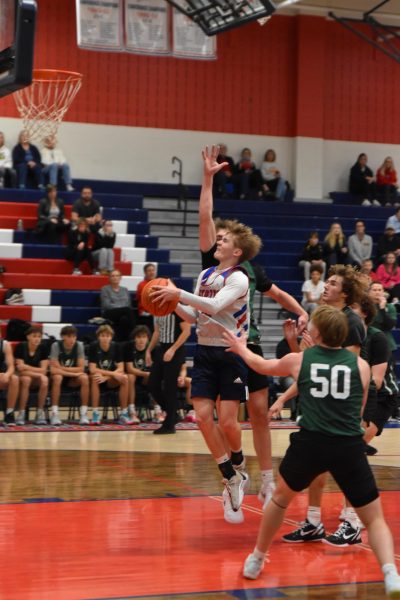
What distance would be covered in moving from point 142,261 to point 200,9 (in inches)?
195

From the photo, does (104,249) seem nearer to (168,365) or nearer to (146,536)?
(168,365)

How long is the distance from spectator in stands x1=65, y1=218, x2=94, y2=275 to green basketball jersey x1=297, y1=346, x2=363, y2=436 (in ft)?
36.5

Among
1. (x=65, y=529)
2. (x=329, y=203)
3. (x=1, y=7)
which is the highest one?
(x=1, y=7)

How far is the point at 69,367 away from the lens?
41.7ft

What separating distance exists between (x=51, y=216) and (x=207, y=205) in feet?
32.4

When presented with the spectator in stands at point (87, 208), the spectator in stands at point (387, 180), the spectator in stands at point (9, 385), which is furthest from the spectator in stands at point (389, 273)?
the spectator in stands at point (9, 385)

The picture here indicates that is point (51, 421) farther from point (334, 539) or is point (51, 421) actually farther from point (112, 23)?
point (334, 539)

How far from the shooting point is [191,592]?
4.98 m

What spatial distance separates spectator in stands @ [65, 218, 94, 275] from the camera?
627 inches

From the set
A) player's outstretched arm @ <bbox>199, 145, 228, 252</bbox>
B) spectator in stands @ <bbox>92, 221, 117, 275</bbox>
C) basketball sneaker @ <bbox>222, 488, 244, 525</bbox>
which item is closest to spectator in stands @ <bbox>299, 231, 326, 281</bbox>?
spectator in stands @ <bbox>92, 221, 117, 275</bbox>

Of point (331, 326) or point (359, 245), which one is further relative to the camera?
point (359, 245)

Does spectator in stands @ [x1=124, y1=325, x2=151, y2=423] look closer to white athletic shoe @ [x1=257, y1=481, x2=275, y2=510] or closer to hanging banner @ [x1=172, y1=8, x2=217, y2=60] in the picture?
hanging banner @ [x1=172, y1=8, x2=217, y2=60]

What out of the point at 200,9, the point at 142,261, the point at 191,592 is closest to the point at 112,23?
the point at 200,9

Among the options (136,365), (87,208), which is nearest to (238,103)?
(87,208)
